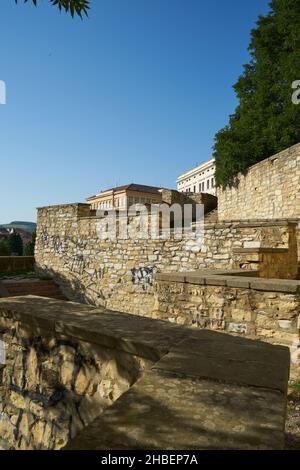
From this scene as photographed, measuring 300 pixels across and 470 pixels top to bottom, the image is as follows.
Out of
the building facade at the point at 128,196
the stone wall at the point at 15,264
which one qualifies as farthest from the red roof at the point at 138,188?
the stone wall at the point at 15,264

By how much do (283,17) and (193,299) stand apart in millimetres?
16804

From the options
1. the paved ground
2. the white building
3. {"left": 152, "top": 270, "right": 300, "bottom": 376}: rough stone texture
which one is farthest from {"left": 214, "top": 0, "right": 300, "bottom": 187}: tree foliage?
the white building

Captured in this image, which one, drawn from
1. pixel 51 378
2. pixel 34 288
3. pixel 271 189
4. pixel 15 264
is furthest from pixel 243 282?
pixel 15 264

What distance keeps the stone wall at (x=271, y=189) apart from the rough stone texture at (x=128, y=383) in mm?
9497

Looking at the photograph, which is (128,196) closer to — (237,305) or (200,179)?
(200,179)

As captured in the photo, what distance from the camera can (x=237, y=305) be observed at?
4.12 m

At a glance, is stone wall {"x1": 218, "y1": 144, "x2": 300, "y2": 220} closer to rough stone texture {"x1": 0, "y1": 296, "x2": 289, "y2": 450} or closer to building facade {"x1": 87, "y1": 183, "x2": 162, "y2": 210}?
rough stone texture {"x1": 0, "y1": 296, "x2": 289, "y2": 450}

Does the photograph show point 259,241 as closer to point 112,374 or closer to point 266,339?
point 266,339

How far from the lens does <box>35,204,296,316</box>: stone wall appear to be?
8328 mm

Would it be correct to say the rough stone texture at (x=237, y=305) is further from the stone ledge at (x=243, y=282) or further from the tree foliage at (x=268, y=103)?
the tree foliage at (x=268, y=103)

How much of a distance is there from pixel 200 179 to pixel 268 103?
39604mm

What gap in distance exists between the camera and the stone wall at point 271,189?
36.0 feet
